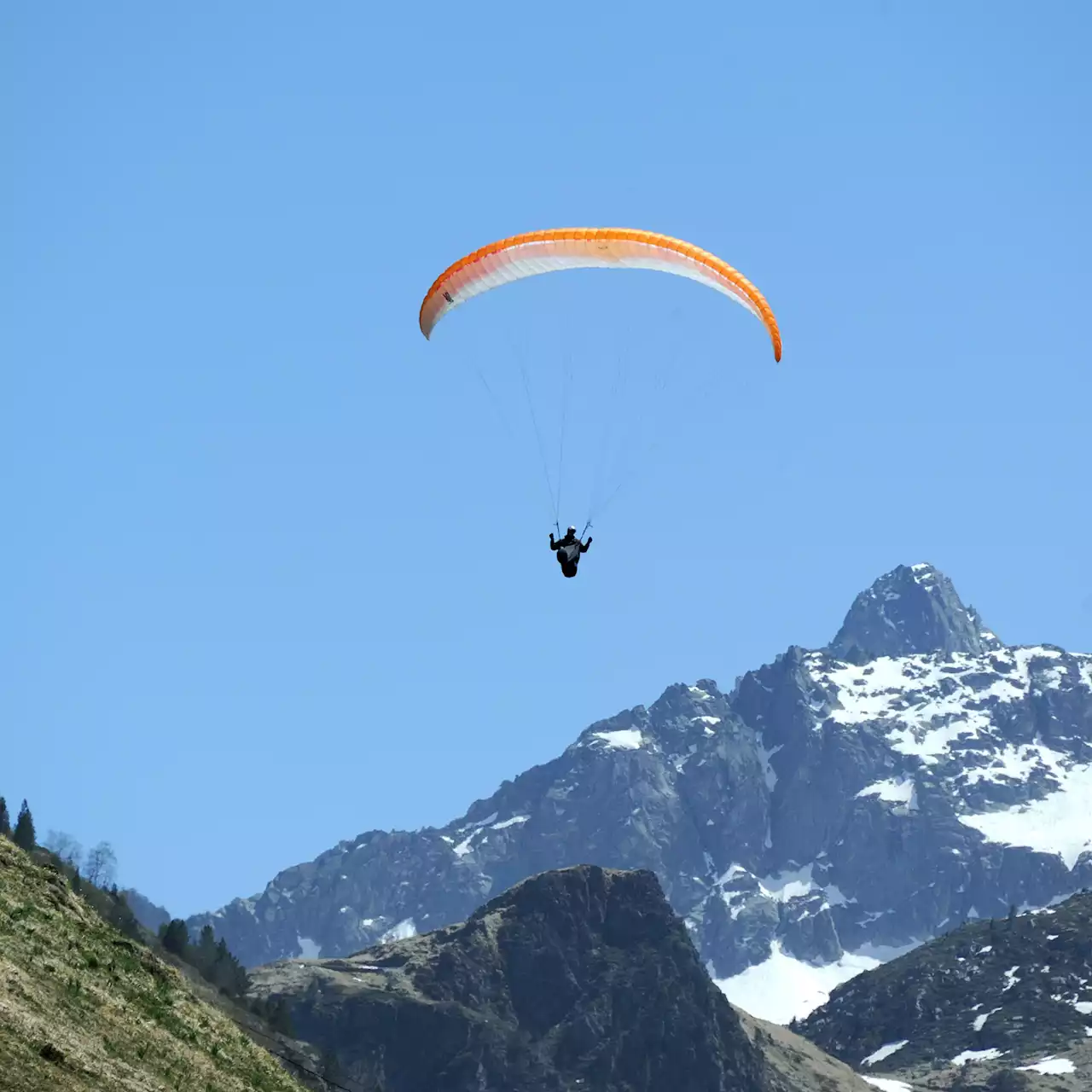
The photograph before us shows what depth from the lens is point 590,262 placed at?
224 ft

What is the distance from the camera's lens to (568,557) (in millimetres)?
68312

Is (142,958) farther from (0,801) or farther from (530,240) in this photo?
(0,801)

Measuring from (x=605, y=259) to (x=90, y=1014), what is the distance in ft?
104

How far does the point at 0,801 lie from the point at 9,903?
416ft

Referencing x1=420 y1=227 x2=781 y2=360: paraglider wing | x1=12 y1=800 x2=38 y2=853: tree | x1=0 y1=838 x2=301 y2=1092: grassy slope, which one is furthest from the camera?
x1=12 y1=800 x2=38 y2=853: tree

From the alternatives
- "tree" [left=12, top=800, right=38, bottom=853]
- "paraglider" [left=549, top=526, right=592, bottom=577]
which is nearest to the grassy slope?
"paraglider" [left=549, top=526, right=592, bottom=577]

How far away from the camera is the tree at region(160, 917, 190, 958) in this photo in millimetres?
185500

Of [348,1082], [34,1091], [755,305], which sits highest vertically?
[348,1082]

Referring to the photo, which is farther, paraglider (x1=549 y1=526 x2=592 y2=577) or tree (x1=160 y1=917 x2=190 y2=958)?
tree (x1=160 y1=917 x2=190 y2=958)

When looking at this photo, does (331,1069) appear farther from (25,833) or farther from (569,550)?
(569,550)

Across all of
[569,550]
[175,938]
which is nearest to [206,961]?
[175,938]

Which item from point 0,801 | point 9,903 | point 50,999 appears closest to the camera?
point 50,999

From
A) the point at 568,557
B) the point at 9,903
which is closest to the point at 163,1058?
the point at 9,903

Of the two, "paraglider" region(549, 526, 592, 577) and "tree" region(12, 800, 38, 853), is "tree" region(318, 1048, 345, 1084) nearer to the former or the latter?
"tree" region(12, 800, 38, 853)
